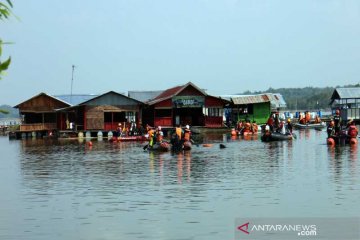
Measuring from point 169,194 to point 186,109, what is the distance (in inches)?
1675

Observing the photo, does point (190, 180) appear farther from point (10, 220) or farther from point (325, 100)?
point (325, 100)

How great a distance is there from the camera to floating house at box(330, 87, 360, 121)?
6750cm

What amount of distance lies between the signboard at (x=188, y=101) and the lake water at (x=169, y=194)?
27.2 m

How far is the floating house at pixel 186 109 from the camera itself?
5800cm

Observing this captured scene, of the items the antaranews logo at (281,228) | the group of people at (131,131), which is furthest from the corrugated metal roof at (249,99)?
the antaranews logo at (281,228)

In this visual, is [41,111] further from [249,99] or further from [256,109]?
[256,109]

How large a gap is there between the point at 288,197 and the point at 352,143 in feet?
62.9

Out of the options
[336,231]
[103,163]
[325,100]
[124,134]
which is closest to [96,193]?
[336,231]

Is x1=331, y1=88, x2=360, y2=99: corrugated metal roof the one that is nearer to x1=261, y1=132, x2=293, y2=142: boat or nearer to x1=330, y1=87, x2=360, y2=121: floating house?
x1=330, y1=87, x2=360, y2=121: floating house

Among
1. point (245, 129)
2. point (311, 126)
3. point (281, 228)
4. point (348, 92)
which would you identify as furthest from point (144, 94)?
point (281, 228)

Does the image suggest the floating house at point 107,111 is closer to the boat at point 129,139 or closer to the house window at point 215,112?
the house window at point 215,112

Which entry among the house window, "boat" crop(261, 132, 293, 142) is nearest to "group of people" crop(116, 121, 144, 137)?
the house window

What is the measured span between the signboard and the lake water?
2720 cm

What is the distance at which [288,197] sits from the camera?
17.0 meters
